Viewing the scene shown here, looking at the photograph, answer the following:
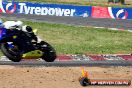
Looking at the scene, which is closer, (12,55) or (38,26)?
(12,55)

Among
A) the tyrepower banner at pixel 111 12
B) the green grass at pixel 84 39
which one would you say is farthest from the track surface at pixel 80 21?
the green grass at pixel 84 39

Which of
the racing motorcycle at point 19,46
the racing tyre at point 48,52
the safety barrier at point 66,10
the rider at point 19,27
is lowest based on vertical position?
the safety barrier at point 66,10

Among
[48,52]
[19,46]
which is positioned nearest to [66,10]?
[48,52]

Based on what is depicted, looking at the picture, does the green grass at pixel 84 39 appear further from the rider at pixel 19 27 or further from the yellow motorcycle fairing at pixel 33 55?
the rider at pixel 19 27

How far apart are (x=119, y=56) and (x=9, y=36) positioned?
54413 mm

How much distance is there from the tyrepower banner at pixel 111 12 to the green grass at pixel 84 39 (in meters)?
13.8

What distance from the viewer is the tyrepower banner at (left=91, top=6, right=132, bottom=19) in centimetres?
9806

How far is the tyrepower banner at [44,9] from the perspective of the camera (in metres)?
99.2

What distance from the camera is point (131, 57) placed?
201ft

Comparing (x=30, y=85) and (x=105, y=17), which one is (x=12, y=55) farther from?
(x=105, y=17)

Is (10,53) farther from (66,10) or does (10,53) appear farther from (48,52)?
(66,10)

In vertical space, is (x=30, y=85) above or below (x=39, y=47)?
below

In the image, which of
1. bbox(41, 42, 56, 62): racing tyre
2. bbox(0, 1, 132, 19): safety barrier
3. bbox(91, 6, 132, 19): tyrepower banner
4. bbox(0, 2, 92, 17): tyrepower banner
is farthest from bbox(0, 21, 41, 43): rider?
bbox(91, 6, 132, 19): tyrepower banner

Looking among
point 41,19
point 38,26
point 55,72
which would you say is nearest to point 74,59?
point 55,72
